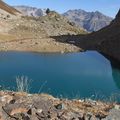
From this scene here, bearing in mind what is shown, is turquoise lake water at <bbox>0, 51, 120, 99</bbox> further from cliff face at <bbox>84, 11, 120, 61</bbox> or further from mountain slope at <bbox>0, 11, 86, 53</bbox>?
mountain slope at <bbox>0, 11, 86, 53</bbox>

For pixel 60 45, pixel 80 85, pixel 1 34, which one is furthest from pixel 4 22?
pixel 80 85

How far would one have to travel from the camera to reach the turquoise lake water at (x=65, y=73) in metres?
35.8

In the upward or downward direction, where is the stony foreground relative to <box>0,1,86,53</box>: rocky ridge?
upward

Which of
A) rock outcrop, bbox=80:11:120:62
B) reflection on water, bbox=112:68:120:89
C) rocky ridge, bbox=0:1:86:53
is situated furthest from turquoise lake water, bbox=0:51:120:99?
rocky ridge, bbox=0:1:86:53

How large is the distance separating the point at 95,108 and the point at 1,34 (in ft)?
229

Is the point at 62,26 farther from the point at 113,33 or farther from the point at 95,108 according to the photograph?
the point at 95,108

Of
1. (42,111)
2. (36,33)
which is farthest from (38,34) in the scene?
(42,111)

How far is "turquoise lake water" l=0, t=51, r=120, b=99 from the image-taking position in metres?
35.8

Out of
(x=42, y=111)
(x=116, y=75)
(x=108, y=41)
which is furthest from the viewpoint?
(x=108, y=41)

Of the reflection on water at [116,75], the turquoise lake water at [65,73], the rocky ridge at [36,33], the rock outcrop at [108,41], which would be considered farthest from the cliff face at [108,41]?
the reflection on water at [116,75]

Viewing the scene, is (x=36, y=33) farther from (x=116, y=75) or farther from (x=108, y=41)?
(x=116, y=75)

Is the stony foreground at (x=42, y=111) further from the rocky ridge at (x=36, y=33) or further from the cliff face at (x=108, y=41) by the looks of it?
the rocky ridge at (x=36, y=33)

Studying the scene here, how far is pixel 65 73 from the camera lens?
1901 inches

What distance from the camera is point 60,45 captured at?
76500 mm
